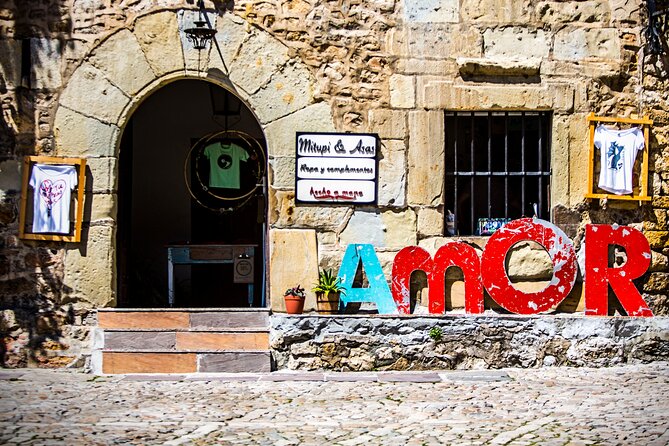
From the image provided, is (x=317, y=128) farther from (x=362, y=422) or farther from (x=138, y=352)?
(x=362, y=422)

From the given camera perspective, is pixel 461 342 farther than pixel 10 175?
No

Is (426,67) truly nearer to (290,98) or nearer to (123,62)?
(290,98)

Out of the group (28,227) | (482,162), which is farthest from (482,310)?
(28,227)

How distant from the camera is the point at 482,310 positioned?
8.75 meters

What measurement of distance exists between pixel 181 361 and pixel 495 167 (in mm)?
3300

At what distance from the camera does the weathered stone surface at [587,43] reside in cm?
898

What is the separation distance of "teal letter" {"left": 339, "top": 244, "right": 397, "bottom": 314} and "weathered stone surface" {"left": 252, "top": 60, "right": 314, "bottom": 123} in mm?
1354

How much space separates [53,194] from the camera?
873 cm

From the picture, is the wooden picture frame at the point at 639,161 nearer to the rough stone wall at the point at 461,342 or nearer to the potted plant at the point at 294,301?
the rough stone wall at the point at 461,342

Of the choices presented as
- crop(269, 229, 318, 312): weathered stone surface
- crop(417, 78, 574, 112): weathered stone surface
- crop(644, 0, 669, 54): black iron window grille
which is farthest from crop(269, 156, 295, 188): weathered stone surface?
crop(644, 0, 669, 54): black iron window grille

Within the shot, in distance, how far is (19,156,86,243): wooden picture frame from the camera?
8695 millimetres

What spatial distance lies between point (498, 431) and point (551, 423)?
1.45 feet

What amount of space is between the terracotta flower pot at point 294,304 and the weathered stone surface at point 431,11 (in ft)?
8.79

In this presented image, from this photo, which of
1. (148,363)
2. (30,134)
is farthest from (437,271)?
(30,134)
